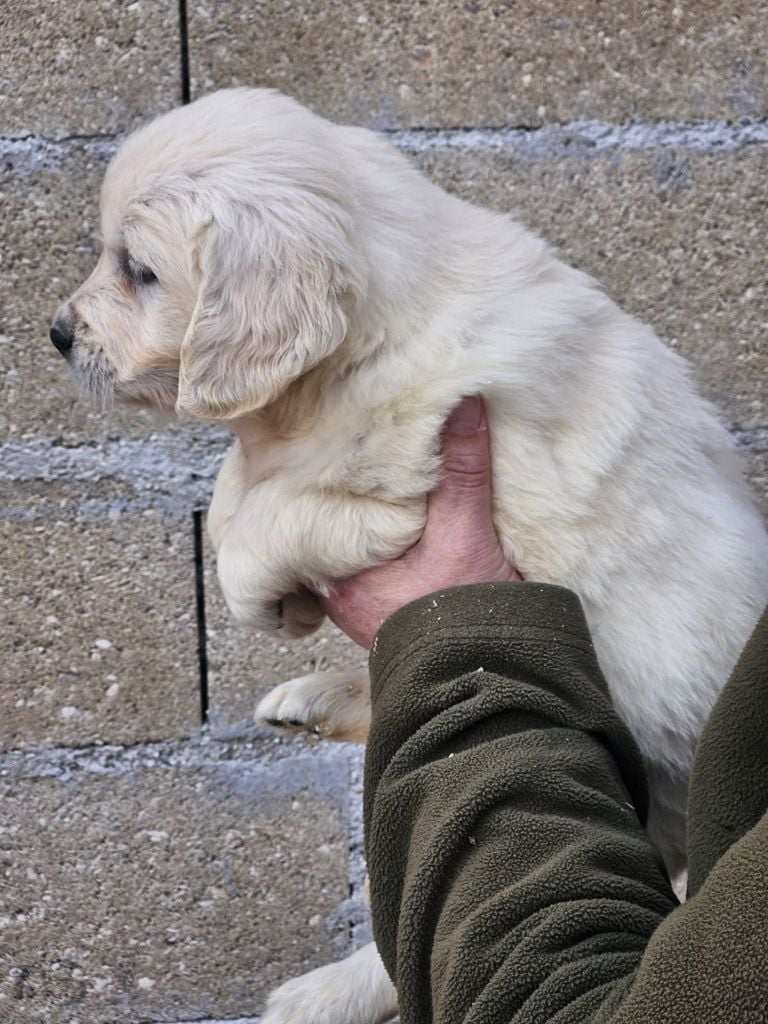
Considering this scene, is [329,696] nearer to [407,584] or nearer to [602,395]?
[407,584]

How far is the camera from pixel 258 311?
4.79 feet

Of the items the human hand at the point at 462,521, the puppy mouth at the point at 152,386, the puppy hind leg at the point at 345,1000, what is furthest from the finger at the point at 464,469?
the puppy hind leg at the point at 345,1000

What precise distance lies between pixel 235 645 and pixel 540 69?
136 centimetres

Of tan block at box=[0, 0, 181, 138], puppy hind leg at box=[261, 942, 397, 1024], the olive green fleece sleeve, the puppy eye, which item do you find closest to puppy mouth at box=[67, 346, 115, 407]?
the puppy eye

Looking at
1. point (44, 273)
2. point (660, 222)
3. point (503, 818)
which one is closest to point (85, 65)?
point (44, 273)

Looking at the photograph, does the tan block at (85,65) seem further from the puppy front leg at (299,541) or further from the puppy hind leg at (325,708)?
the puppy hind leg at (325,708)

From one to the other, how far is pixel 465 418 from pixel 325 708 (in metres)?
0.63

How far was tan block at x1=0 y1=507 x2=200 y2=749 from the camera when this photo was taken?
2.28 metres

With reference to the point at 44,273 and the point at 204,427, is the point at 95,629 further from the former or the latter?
the point at 44,273

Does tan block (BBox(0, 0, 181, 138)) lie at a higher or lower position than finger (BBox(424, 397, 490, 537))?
higher

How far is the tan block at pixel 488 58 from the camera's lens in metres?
2.13

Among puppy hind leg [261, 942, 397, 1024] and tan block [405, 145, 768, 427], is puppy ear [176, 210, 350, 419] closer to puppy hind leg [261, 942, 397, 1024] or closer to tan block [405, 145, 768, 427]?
tan block [405, 145, 768, 427]

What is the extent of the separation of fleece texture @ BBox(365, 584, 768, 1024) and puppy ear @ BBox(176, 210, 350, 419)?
397 mm

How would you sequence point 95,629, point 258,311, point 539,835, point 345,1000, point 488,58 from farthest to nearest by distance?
point 95,629, point 488,58, point 345,1000, point 258,311, point 539,835
